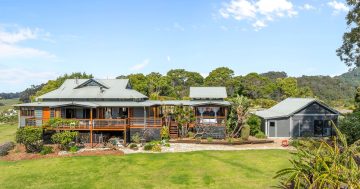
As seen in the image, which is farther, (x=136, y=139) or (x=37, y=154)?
(x=136, y=139)

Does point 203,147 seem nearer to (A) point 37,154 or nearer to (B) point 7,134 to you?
(A) point 37,154

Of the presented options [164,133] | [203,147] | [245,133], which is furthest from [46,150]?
[245,133]

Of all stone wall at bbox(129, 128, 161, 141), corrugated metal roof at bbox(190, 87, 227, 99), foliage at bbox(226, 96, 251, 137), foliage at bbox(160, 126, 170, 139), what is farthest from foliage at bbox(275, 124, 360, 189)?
corrugated metal roof at bbox(190, 87, 227, 99)

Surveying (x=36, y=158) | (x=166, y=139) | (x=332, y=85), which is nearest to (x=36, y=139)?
(x=36, y=158)

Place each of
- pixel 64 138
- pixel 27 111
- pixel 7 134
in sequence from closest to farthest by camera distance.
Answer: pixel 64 138 → pixel 27 111 → pixel 7 134

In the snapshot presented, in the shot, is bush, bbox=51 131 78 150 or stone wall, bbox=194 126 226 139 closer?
bush, bbox=51 131 78 150

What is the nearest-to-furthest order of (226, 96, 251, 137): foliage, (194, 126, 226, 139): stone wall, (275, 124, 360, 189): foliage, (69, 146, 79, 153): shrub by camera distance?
(275, 124, 360, 189): foliage, (69, 146, 79, 153): shrub, (194, 126, 226, 139): stone wall, (226, 96, 251, 137): foliage

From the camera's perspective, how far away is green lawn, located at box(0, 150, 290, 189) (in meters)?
18.6

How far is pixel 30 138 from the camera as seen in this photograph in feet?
88.1

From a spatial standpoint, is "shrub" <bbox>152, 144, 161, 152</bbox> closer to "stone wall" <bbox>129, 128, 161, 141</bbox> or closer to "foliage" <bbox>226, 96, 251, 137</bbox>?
"stone wall" <bbox>129, 128, 161, 141</bbox>

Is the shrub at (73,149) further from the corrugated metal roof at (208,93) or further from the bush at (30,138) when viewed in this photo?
the corrugated metal roof at (208,93)

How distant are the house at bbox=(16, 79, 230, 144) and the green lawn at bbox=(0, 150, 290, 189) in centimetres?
607

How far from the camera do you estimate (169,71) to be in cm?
10300

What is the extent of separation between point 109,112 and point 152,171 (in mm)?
14934
